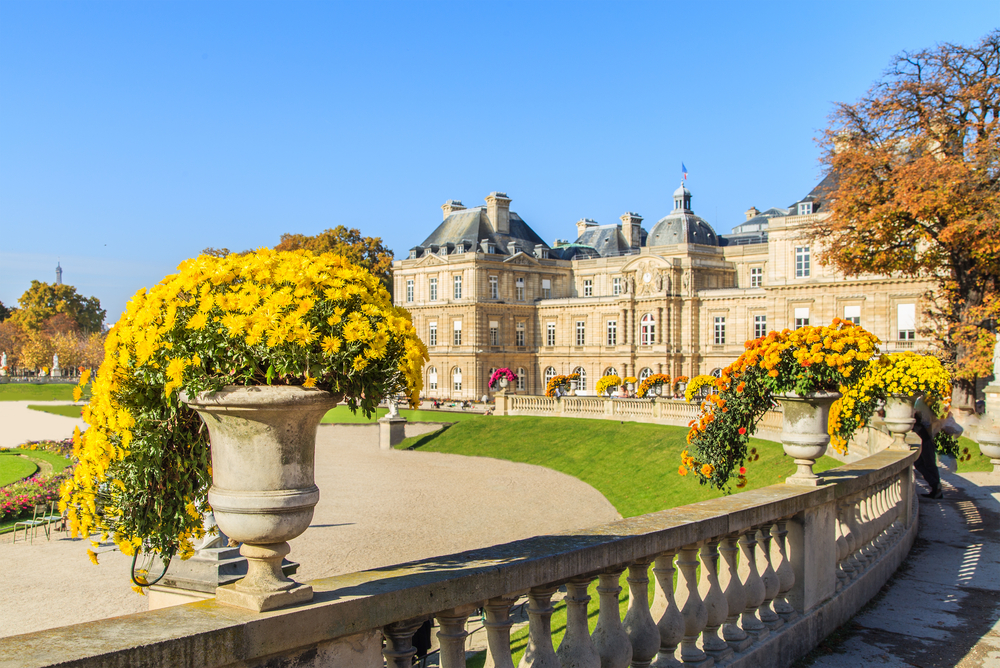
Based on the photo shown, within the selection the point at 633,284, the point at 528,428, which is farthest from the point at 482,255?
the point at 528,428

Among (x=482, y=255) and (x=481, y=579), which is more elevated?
(x=482, y=255)

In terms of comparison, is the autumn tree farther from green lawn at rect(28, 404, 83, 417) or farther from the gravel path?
green lawn at rect(28, 404, 83, 417)

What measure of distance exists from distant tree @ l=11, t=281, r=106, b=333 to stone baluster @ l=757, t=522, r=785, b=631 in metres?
102

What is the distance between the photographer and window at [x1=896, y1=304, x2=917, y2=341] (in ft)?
→ 138

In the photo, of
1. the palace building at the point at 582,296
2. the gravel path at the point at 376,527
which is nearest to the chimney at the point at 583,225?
the palace building at the point at 582,296

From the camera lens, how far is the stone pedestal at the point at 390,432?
36000mm

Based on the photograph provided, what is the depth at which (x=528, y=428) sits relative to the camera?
35.8m

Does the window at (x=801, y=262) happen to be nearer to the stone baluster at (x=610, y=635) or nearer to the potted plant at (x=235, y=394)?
the stone baluster at (x=610, y=635)

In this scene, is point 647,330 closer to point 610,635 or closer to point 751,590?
point 751,590

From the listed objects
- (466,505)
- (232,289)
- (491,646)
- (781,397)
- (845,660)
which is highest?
(232,289)

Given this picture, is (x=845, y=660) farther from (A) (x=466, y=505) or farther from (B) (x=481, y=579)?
(A) (x=466, y=505)

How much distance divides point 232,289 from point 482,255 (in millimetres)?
61877

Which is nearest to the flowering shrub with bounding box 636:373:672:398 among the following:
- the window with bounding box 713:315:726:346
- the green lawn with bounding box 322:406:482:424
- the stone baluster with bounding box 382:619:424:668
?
the green lawn with bounding box 322:406:482:424

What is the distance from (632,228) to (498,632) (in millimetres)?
70934
